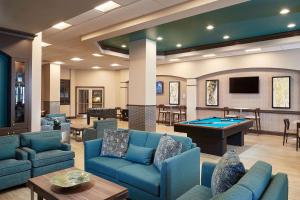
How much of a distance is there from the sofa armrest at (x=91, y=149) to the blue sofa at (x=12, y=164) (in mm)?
973

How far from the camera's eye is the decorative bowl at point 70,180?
8.28 feet

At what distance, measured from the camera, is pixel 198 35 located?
7047 mm

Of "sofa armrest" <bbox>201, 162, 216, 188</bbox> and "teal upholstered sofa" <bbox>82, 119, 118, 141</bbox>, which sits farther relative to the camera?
"teal upholstered sofa" <bbox>82, 119, 118, 141</bbox>

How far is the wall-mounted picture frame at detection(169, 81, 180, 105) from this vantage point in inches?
453

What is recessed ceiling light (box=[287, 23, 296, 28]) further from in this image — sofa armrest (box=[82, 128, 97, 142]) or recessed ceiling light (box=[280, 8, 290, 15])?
sofa armrest (box=[82, 128, 97, 142])

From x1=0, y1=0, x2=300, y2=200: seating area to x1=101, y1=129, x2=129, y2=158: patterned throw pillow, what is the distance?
0.02m

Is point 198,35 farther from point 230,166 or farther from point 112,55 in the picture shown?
point 230,166

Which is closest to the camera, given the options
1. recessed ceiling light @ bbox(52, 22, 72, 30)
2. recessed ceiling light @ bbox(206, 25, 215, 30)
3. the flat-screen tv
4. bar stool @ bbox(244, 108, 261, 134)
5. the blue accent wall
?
the blue accent wall

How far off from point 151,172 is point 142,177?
0.60ft

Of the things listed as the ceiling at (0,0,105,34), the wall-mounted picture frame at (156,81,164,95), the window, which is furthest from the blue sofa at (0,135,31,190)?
the window

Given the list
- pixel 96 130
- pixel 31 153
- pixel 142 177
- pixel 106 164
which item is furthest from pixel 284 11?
pixel 31 153

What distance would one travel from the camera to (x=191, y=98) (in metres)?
10.7

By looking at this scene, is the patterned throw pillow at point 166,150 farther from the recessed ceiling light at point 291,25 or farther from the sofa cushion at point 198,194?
the recessed ceiling light at point 291,25

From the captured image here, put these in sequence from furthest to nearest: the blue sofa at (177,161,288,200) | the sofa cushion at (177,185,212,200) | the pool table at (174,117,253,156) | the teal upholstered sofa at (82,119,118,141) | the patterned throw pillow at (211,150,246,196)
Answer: the teal upholstered sofa at (82,119,118,141) → the pool table at (174,117,253,156) → the sofa cushion at (177,185,212,200) → the patterned throw pillow at (211,150,246,196) → the blue sofa at (177,161,288,200)
